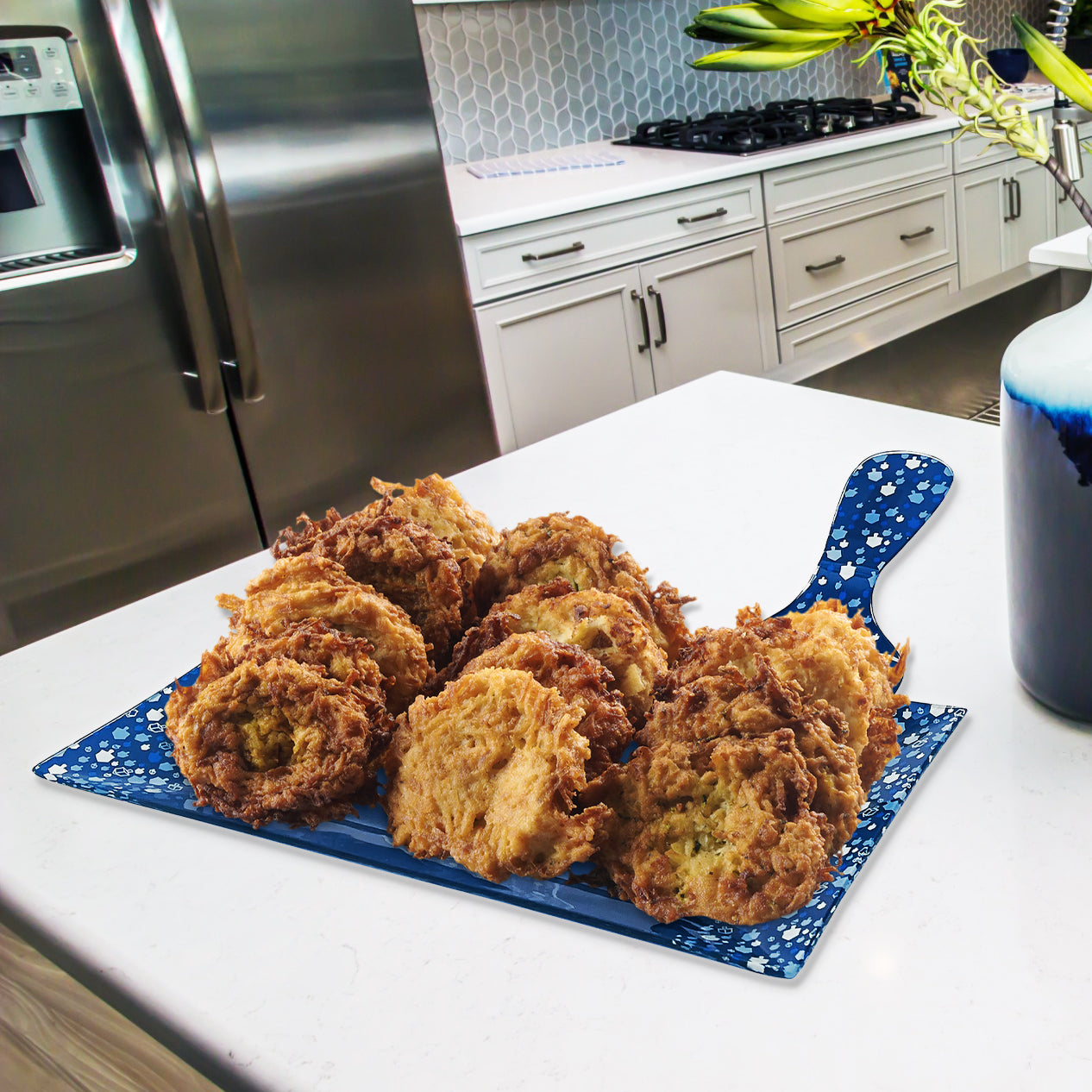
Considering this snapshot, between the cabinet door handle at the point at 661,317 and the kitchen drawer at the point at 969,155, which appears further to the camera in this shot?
the kitchen drawer at the point at 969,155

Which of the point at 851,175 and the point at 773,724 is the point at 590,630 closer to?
the point at 773,724

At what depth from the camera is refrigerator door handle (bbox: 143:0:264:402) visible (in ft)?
6.64

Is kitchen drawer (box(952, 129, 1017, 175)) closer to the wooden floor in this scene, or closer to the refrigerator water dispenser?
the refrigerator water dispenser

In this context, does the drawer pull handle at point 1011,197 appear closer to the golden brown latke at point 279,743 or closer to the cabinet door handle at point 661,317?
the cabinet door handle at point 661,317

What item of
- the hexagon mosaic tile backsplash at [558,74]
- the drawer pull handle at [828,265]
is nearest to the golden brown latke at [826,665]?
the drawer pull handle at [828,265]

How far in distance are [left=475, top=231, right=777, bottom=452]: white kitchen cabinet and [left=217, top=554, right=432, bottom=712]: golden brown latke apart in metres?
2.06

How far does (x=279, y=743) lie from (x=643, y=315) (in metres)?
2.52

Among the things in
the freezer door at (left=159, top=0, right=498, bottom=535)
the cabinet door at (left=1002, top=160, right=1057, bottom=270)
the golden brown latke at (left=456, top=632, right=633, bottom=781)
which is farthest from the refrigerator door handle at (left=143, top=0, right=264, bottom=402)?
the cabinet door at (left=1002, top=160, right=1057, bottom=270)

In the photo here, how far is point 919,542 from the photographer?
0.82 metres

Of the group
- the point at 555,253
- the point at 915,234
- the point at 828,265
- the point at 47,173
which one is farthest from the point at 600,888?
the point at 915,234

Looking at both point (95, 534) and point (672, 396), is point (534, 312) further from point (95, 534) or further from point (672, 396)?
point (672, 396)

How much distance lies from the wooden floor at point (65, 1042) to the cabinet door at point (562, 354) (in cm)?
212

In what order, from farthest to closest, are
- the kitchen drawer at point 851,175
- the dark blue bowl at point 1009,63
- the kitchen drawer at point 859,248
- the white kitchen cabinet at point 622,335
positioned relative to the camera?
the dark blue bowl at point 1009,63, the kitchen drawer at point 859,248, the kitchen drawer at point 851,175, the white kitchen cabinet at point 622,335

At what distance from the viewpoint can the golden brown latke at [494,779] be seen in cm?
52
